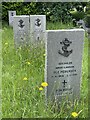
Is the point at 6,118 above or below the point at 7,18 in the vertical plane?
below

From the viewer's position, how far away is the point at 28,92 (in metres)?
4.50

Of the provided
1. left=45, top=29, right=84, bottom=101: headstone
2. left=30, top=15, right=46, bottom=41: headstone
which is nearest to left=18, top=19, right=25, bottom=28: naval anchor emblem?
left=30, top=15, right=46, bottom=41: headstone

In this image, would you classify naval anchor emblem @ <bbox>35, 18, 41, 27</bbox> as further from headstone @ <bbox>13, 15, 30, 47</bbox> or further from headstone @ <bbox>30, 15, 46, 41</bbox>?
headstone @ <bbox>13, 15, 30, 47</bbox>

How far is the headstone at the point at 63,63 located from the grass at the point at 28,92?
6.0 inches

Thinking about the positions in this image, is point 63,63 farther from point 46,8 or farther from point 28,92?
point 46,8

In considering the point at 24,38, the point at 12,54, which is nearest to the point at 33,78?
the point at 12,54

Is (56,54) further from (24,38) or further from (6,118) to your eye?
(24,38)

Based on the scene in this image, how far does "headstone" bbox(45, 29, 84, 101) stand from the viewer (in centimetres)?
391

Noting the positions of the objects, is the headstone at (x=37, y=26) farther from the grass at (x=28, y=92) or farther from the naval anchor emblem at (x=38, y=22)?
the grass at (x=28, y=92)

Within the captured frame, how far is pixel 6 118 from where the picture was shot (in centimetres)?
382

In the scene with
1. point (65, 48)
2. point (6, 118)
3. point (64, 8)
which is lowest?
point (6, 118)

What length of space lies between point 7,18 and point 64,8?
7.32ft

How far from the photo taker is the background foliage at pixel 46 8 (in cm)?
1295

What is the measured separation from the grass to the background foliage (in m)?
6.50
